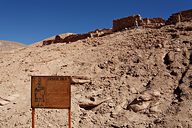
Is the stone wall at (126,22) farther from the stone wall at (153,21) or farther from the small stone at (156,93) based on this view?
the small stone at (156,93)

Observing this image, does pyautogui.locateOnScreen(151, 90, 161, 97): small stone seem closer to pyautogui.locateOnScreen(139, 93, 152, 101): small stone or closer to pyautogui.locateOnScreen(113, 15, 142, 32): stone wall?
pyautogui.locateOnScreen(139, 93, 152, 101): small stone

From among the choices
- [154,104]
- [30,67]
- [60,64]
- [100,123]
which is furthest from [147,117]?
[30,67]

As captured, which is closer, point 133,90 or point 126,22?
point 133,90

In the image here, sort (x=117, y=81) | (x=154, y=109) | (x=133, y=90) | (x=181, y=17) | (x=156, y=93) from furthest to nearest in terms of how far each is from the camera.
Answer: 1. (x=181, y=17)
2. (x=117, y=81)
3. (x=133, y=90)
4. (x=156, y=93)
5. (x=154, y=109)

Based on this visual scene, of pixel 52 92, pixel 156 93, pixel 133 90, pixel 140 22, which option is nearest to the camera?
pixel 52 92

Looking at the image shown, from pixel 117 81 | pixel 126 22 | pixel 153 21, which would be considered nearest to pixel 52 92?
pixel 117 81

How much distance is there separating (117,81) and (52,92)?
3.77 m

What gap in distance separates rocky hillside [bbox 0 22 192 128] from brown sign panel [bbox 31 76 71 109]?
2246 millimetres

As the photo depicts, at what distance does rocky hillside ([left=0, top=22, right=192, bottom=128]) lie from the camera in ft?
27.5

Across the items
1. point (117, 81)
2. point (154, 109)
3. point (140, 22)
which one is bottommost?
point (154, 109)

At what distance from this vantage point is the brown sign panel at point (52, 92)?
20.5ft

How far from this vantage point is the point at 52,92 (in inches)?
248

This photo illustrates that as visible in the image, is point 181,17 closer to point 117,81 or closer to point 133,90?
point 117,81

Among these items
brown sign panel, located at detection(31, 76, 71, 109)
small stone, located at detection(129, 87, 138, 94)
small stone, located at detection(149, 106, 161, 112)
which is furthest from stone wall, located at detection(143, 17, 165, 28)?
brown sign panel, located at detection(31, 76, 71, 109)
